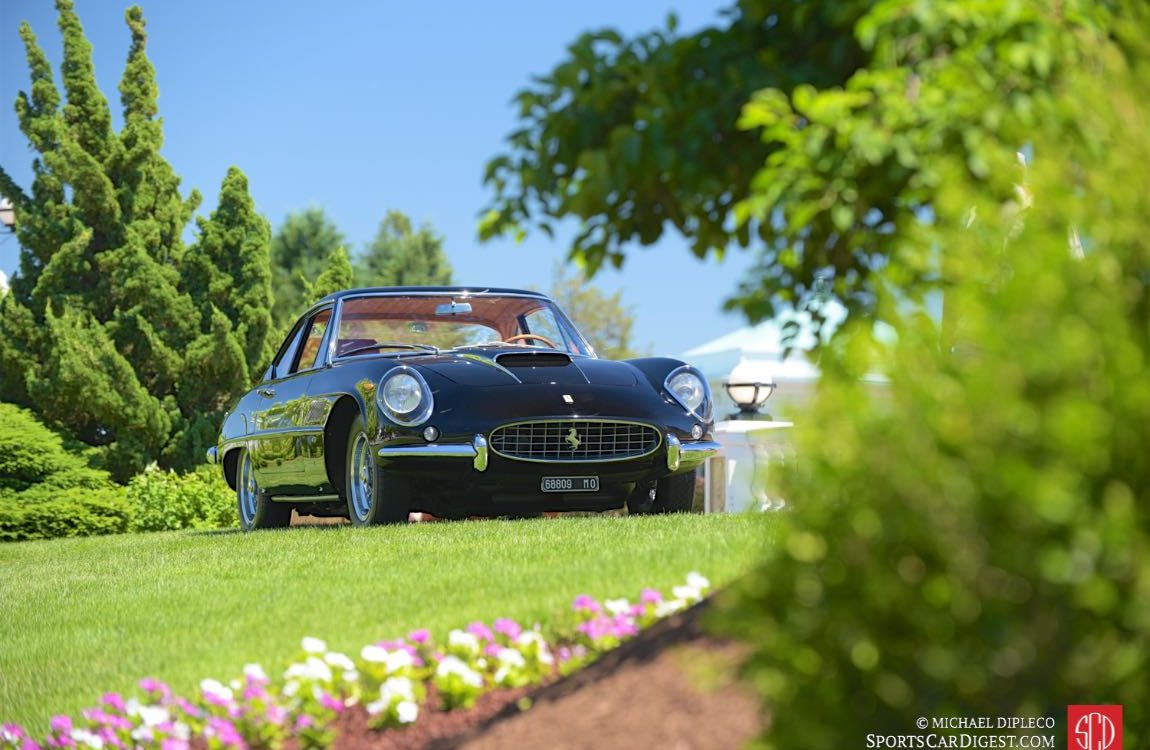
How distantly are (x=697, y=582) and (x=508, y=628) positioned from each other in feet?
2.19

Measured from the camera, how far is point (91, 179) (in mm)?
23984

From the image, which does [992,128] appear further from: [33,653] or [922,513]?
[33,653]

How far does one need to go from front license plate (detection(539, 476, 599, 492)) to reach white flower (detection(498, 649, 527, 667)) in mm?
4681

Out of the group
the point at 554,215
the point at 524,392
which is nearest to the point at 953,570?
the point at 554,215

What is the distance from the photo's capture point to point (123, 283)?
24.0 meters

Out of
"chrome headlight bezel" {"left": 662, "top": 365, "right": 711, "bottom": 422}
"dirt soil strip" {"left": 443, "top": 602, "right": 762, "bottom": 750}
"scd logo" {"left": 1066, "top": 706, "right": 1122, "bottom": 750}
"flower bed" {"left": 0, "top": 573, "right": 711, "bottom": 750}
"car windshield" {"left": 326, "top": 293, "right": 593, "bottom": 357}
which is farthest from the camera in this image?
"car windshield" {"left": 326, "top": 293, "right": 593, "bottom": 357}

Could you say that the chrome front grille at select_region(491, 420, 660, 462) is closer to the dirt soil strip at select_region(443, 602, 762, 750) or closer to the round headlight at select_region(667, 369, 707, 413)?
the round headlight at select_region(667, 369, 707, 413)

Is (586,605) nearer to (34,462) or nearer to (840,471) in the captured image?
(840,471)

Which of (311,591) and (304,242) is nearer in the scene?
(311,591)

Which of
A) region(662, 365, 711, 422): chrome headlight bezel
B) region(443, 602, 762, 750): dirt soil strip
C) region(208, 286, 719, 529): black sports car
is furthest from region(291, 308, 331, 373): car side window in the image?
region(443, 602, 762, 750): dirt soil strip

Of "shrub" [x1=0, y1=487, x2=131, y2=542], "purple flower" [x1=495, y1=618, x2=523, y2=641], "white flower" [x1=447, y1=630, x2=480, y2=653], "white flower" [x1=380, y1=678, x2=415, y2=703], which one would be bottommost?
"shrub" [x1=0, y1=487, x2=131, y2=542]

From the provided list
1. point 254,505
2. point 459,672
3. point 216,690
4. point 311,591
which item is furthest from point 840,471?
point 254,505

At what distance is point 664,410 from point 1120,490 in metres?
7.38

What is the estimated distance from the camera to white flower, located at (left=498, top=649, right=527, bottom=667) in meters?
4.80
